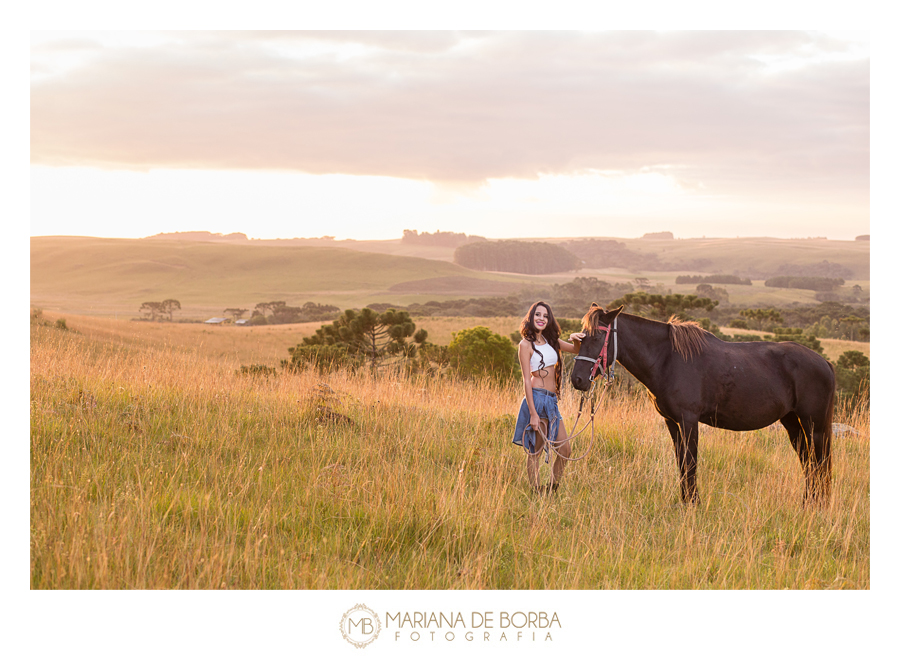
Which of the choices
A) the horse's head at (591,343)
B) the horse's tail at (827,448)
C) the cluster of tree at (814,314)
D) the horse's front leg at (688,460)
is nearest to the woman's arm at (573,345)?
the horse's head at (591,343)

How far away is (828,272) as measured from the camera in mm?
168000

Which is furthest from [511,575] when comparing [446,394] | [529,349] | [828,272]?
[828,272]

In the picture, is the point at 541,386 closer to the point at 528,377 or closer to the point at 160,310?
the point at 528,377

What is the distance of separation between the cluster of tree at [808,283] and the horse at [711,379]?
15633 cm

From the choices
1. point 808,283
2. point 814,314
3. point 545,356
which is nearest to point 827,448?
point 545,356

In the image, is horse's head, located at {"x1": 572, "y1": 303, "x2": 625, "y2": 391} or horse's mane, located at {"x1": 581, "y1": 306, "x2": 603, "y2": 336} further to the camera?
horse's mane, located at {"x1": 581, "y1": 306, "x2": 603, "y2": 336}

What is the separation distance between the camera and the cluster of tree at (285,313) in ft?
336

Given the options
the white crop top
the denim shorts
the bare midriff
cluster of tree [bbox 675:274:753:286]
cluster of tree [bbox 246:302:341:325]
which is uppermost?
cluster of tree [bbox 675:274:753:286]

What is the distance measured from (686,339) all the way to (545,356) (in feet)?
4.71

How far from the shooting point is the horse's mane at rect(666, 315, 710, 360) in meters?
5.78

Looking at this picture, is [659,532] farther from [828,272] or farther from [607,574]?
[828,272]

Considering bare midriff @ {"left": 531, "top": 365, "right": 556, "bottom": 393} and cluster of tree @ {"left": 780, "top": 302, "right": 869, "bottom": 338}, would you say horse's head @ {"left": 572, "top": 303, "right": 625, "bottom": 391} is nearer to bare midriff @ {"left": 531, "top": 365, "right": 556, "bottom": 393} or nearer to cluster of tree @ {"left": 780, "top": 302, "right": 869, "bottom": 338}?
bare midriff @ {"left": 531, "top": 365, "right": 556, "bottom": 393}

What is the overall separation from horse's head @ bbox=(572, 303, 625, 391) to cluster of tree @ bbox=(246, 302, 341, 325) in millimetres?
96583
